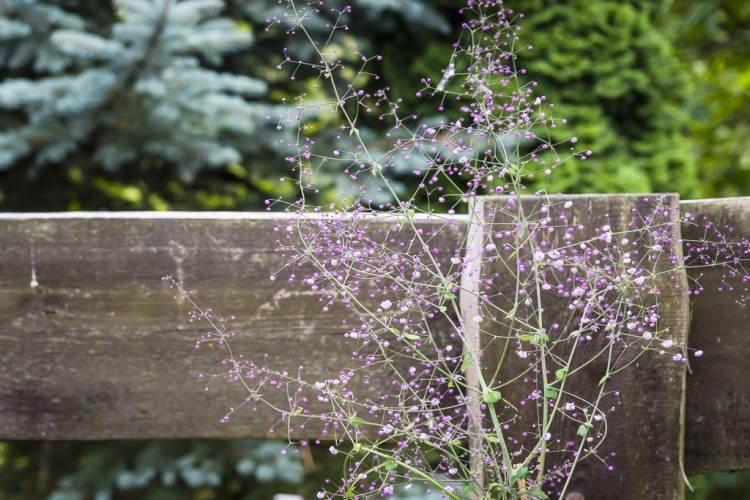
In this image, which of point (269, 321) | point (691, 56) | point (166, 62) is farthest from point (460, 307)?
point (691, 56)

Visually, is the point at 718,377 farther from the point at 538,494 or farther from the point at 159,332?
the point at 159,332

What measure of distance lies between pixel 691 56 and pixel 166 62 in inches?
141

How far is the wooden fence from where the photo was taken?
1217 millimetres

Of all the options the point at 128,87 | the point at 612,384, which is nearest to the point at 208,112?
the point at 128,87

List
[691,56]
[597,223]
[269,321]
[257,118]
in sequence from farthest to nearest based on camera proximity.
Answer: [691,56] < [257,118] < [269,321] < [597,223]

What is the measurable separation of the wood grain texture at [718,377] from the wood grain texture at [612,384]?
81 mm

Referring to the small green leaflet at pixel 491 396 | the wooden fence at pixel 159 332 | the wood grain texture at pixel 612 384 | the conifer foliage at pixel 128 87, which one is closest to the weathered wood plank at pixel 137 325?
the wooden fence at pixel 159 332

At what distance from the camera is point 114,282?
1.24 metres

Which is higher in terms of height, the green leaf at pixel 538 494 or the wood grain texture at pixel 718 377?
the wood grain texture at pixel 718 377

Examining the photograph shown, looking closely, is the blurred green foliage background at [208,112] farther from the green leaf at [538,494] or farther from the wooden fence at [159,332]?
the green leaf at [538,494]

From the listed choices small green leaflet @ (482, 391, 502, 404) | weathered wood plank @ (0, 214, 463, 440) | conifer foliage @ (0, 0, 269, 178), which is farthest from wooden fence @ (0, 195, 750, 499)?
conifer foliage @ (0, 0, 269, 178)

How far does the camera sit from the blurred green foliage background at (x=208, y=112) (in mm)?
2398

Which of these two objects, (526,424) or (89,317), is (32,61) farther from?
(526,424)

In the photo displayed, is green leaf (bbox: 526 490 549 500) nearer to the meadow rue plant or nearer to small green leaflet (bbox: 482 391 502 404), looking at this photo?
the meadow rue plant
